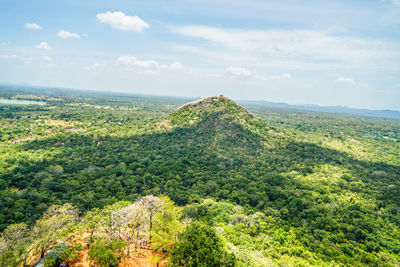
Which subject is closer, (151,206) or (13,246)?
(13,246)

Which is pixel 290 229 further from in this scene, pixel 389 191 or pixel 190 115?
A: pixel 190 115

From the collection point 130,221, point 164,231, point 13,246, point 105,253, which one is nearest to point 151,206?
point 130,221

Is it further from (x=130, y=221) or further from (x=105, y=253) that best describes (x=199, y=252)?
(x=130, y=221)

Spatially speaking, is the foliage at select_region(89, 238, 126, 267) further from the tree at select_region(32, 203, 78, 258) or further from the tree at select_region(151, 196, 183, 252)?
the tree at select_region(32, 203, 78, 258)

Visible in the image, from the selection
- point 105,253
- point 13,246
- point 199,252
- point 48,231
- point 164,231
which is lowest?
point 13,246

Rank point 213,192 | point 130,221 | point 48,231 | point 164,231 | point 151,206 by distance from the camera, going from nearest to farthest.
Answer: point 48,231 → point 164,231 → point 130,221 → point 151,206 → point 213,192

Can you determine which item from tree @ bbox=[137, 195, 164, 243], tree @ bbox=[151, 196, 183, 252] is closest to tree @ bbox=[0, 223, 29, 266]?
tree @ bbox=[137, 195, 164, 243]

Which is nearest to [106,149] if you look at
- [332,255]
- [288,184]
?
[288,184]
